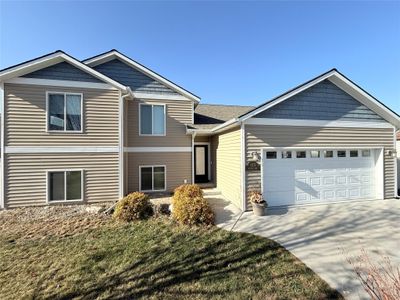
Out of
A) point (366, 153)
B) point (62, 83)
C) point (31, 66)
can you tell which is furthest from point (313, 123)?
point (31, 66)

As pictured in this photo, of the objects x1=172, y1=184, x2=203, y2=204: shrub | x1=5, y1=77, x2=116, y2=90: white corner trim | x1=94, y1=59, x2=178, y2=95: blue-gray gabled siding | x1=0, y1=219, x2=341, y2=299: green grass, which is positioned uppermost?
x1=94, y1=59, x2=178, y2=95: blue-gray gabled siding

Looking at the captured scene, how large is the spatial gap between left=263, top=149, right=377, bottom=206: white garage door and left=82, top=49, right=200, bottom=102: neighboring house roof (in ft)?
18.4

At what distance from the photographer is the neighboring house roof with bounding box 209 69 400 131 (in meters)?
7.75

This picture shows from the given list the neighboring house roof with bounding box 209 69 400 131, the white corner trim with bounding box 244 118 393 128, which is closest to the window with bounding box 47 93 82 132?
the neighboring house roof with bounding box 209 69 400 131

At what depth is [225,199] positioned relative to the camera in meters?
9.56

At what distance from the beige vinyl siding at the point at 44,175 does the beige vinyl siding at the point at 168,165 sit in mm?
1565

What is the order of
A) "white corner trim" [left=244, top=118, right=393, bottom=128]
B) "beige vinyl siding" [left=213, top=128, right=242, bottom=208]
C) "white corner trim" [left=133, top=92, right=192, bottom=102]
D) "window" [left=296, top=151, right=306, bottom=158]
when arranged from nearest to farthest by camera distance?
"white corner trim" [left=244, top=118, right=393, bottom=128] < "beige vinyl siding" [left=213, top=128, right=242, bottom=208] < "window" [left=296, top=151, right=306, bottom=158] < "white corner trim" [left=133, top=92, right=192, bottom=102]

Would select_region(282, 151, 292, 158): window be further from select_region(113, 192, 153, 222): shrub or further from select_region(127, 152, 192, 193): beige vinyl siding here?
select_region(113, 192, 153, 222): shrub

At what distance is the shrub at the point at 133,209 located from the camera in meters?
6.93

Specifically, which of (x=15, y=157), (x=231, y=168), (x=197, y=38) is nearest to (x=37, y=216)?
(x=15, y=157)

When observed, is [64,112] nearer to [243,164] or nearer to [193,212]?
[193,212]

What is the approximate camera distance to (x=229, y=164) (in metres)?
9.31

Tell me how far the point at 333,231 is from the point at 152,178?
26.5 ft

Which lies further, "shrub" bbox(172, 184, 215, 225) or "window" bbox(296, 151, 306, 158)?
"window" bbox(296, 151, 306, 158)
